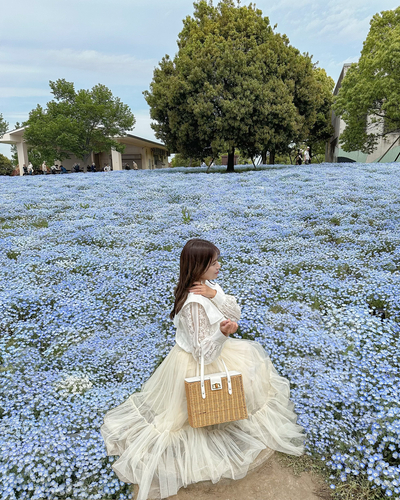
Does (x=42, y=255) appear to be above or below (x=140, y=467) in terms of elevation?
above

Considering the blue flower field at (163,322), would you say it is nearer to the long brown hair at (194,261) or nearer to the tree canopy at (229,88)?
the long brown hair at (194,261)

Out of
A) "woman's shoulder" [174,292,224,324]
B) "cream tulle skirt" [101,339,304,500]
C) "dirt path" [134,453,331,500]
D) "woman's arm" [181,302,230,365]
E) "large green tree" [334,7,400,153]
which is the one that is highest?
"large green tree" [334,7,400,153]

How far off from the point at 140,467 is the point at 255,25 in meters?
24.1

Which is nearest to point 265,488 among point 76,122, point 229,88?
point 229,88

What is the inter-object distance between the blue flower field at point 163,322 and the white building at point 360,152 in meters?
26.0

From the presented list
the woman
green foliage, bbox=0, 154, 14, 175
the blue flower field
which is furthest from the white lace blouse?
green foliage, bbox=0, 154, 14, 175

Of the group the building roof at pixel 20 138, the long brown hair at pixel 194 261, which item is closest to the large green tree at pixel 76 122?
the building roof at pixel 20 138

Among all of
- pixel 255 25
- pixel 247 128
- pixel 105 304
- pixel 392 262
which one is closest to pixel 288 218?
pixel 392 262

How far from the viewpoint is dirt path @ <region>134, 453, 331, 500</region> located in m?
2.45

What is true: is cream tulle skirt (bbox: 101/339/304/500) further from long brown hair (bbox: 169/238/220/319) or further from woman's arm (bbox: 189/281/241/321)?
long brown hair (bbox: 169/238/220/319)

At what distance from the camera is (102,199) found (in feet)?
39.3

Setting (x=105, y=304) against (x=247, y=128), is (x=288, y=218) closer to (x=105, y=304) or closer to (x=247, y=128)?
(x=105, y=304)

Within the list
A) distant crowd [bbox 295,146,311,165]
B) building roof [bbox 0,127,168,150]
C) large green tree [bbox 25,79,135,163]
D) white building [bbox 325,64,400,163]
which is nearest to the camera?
distant crowd [bbox 295,146,311,165]

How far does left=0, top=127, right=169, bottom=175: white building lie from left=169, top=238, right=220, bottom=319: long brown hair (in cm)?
4346
